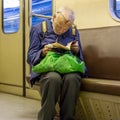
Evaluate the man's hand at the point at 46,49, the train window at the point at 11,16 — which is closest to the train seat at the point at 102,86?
the man's hand at the point at 46,49

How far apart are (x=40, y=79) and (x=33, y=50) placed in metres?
0.30

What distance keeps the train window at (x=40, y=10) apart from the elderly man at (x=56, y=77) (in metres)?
1.43

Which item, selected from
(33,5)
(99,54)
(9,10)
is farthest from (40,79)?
(9,10)

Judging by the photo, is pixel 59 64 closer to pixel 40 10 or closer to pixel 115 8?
pixel 115 8

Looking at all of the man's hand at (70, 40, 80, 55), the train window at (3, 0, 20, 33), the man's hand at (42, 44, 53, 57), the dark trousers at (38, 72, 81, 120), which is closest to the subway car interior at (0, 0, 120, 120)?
the train window at (3, 0, 20, 33)

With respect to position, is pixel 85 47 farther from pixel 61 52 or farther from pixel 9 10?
pixel 9 10

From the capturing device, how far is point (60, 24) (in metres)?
2.72

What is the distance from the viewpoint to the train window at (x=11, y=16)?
491 cm

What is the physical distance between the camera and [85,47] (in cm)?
317

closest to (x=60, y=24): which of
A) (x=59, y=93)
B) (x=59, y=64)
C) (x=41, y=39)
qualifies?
(x=41, y=39)

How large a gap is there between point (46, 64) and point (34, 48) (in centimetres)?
28

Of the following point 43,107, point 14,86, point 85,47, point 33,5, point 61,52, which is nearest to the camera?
point 43,107

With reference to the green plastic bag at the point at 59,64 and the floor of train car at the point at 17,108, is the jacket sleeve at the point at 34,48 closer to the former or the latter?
the green plastic bag at the point at 59,64

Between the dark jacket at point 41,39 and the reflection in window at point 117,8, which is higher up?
the reflection in window at point 117,8
